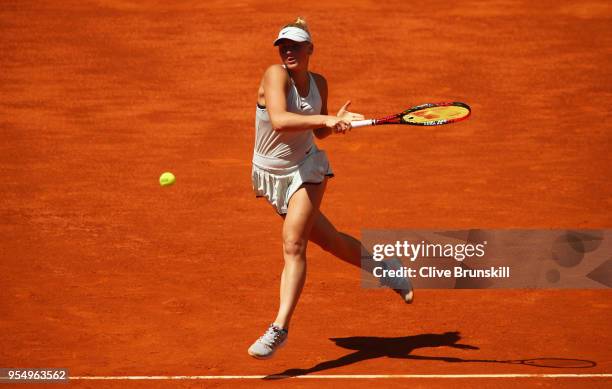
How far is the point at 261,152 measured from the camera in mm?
6336

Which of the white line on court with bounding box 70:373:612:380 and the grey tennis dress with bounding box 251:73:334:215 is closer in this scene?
the white line on court with bounding box 70:373:612:380

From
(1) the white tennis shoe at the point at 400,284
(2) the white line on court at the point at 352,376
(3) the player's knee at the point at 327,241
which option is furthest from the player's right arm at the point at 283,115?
(2) the white line on court at the point at 352,376

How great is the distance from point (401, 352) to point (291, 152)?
151 centimetres

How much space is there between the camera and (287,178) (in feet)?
20.6

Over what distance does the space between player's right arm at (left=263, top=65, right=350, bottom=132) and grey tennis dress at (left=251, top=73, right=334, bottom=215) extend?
0.17 m

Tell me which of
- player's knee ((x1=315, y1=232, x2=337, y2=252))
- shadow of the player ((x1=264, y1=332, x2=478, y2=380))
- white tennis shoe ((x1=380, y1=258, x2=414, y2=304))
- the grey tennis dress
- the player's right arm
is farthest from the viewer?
white tennis shoe ((x1=380, y1=258, x2=414, y2=304))

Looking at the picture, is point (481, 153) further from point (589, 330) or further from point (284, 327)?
point (284, 327)

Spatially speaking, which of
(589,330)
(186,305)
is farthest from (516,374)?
(186,305)

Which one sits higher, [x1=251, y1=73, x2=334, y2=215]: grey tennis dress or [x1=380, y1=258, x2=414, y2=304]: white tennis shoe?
[x1=251, y1=73, x2=334, y2=215]: grey tennis dress

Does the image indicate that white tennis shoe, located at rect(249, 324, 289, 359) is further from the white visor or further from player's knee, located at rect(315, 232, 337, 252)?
the white visor

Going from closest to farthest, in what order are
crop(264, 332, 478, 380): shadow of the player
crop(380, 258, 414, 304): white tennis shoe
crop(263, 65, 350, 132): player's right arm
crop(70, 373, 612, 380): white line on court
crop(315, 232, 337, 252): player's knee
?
crop(263, 65, 350, 132): player's right arm
crop(70, 373, 612, 380): white line on court
crop(264, 332, 478, 380): shadow of the player
crop(315, 232, 337, 252): player's knee
crop(380, 258, 414, 304): white tennis shoe

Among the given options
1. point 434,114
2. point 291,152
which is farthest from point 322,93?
point 434,114

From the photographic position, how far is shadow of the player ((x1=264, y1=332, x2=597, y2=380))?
6.21 m

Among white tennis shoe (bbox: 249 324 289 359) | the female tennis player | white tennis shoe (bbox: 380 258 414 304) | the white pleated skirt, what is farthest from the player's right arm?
white tennis shoe (bbox: 380 258 414 304)
